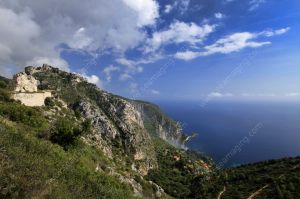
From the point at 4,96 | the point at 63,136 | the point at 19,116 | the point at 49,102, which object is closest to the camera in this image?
the point at 63,136

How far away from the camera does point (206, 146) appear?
19038 cm

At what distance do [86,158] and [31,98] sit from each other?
1667cm

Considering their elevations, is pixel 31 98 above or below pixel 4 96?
above

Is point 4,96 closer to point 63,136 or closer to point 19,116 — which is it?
point 19,116

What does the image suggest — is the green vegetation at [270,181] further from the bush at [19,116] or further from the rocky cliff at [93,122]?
the bush at [19,116]

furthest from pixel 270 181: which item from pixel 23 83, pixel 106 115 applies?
pixel 106 115

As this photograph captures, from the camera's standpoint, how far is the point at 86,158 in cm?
3058

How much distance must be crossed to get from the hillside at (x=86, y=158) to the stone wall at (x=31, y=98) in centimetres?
13

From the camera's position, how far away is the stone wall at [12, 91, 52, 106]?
40.8 m

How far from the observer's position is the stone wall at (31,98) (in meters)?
40.8

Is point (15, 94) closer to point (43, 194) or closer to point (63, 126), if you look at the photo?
point (63, 126)

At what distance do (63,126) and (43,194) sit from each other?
18.9 metres

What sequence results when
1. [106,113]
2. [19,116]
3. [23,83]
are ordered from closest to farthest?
[19,116]
[23,83]
[106,113]

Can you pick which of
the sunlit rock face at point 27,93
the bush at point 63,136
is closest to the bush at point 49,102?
the sunlit rock face at point 27,93
